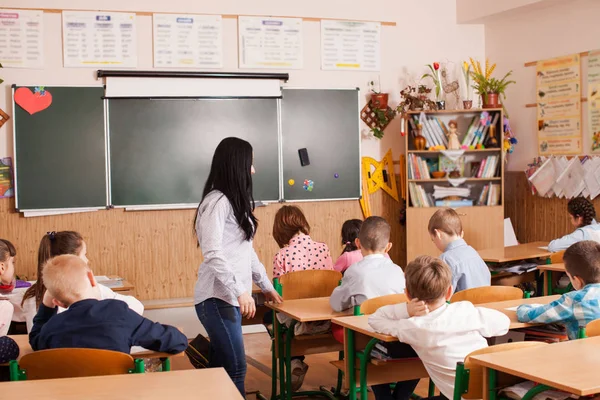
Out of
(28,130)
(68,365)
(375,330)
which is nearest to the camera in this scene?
(68,365)

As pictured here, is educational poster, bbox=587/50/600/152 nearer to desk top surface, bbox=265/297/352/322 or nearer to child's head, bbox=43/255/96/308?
desk top surface, bbox=265/297/352/322

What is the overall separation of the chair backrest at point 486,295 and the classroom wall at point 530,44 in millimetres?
3293

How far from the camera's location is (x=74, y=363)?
2.47 m

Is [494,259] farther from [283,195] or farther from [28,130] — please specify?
[28,130]

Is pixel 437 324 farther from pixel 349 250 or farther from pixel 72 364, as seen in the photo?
pixel 349 250

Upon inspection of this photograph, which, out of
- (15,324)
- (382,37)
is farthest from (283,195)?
(15,324)

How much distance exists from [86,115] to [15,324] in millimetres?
2685

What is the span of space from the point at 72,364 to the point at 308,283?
2.00 metres

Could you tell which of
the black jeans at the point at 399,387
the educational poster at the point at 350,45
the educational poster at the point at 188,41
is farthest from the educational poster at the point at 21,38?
the black jeans at the point at 399,387

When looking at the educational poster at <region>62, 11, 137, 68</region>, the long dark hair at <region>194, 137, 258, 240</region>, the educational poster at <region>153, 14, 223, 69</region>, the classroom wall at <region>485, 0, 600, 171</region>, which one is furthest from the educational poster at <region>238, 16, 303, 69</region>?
the long dark hair at <region>194, 137, 258, 240</region>

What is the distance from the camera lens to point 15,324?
13.3 ft

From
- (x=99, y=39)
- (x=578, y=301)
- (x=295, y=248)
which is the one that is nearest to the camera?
(x=578, y=301)

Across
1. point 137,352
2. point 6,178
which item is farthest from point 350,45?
point 137,352

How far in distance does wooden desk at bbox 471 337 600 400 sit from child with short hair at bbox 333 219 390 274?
80.4 inches
